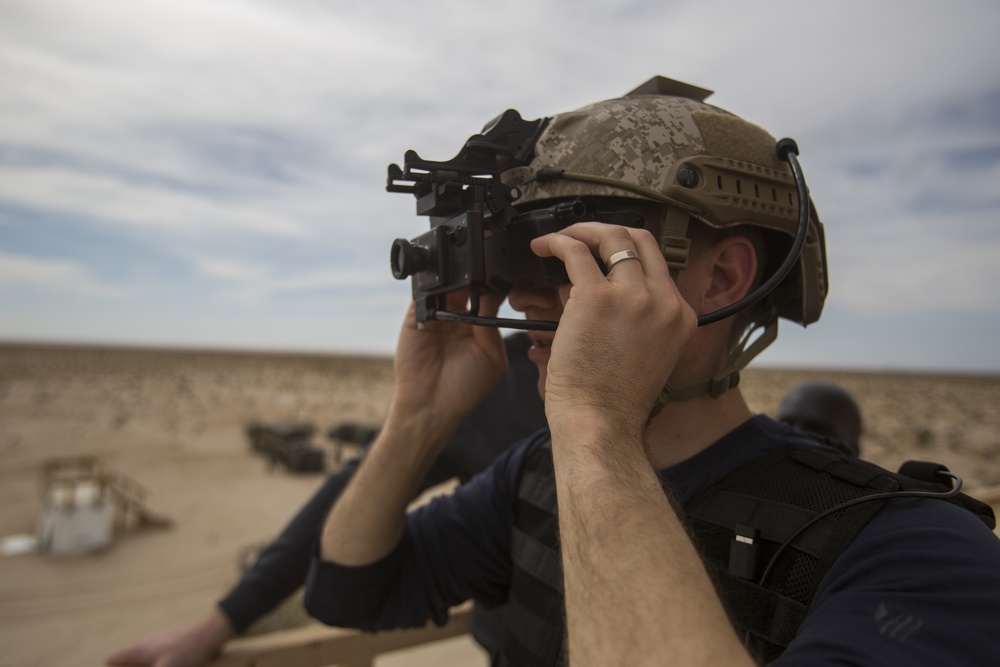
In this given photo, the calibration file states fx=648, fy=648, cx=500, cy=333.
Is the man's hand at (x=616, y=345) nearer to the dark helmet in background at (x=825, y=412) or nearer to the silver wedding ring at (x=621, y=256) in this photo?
the silver wedding ring at (x=621, y=256)

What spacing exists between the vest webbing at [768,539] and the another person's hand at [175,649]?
4.06 ft

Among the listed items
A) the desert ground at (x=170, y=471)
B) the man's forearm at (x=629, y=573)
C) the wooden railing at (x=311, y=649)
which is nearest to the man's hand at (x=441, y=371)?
the wooden railing at (x=311, y=649)

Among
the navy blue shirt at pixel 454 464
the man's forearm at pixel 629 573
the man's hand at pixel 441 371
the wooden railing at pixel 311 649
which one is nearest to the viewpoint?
the man's forearm at pixel 629 573

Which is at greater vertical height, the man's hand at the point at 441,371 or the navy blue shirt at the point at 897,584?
the man's hand at the point at 441,371

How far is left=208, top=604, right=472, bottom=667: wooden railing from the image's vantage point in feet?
7.49

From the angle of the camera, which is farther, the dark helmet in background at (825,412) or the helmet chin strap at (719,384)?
the dark helmet in background at (825,412)

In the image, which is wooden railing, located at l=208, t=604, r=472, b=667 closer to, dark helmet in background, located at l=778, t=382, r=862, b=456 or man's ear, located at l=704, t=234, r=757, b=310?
man's ear, located at l=704, t=234, r=757, b=310

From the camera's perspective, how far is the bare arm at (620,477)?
0.92 metres

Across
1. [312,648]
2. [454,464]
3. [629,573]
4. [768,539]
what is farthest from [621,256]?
[454,464]

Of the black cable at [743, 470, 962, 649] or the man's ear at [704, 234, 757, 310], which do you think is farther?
the man's ear at [704, 234, 757, 310]

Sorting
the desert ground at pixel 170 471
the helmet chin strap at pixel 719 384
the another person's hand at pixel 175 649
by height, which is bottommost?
the desert ground at pixel 170 471

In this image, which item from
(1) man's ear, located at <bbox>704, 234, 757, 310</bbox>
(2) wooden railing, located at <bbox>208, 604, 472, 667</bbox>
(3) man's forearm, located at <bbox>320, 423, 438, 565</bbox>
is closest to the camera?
(1) man's ear, located at <bbox>704, 234, 757, 310</bbox>

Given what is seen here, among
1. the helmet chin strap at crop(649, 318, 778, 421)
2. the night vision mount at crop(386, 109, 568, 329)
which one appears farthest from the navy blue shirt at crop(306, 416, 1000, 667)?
the night vision mount at crop(386, 109, 568, 329)

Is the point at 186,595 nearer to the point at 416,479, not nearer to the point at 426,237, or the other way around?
the point at 416,479
